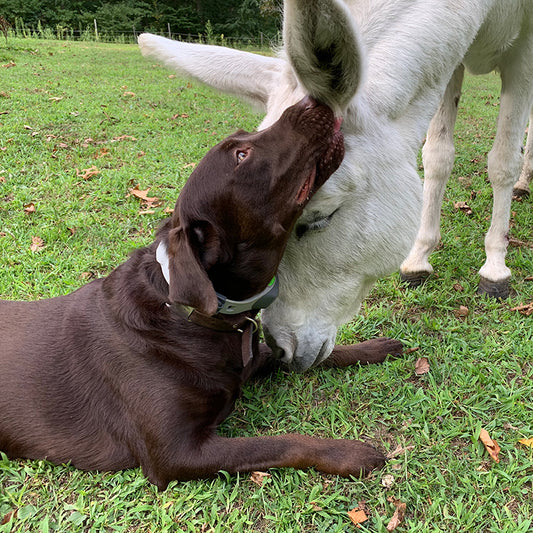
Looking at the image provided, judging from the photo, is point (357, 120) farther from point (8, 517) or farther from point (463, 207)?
point (463, 207)

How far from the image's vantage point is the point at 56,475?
2.22 meters

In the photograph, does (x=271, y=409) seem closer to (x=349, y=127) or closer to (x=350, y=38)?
(x=349, y=127)

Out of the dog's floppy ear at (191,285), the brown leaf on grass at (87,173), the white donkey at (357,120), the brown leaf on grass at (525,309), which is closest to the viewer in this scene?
the dog's floppy ear at (191,285)

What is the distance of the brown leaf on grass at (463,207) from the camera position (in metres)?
4.64

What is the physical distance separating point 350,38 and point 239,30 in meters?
37.8

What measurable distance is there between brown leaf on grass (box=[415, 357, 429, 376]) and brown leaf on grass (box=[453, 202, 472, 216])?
7.67ft

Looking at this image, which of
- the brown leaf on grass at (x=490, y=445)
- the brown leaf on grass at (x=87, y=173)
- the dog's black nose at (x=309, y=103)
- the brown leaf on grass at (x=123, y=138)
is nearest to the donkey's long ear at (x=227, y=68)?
the dog's black nose at (x=309, y=103)

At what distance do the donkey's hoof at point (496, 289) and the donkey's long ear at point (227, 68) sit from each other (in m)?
2.07

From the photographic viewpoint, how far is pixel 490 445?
87.0 inches

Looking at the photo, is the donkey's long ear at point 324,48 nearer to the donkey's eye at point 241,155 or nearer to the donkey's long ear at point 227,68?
the donkey's eye at point 241,155

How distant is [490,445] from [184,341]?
1.52 meters

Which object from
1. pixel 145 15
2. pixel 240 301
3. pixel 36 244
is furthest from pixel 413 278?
pixel 145 15

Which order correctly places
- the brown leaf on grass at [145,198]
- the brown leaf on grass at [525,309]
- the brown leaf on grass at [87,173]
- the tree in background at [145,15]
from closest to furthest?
the brown leaf on grass at [525,309], the brown leaf on grass at [145,198], the brown leaf on grass at [87,173], the tree in background at [145,15]

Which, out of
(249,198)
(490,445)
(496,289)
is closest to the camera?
(249,198)
